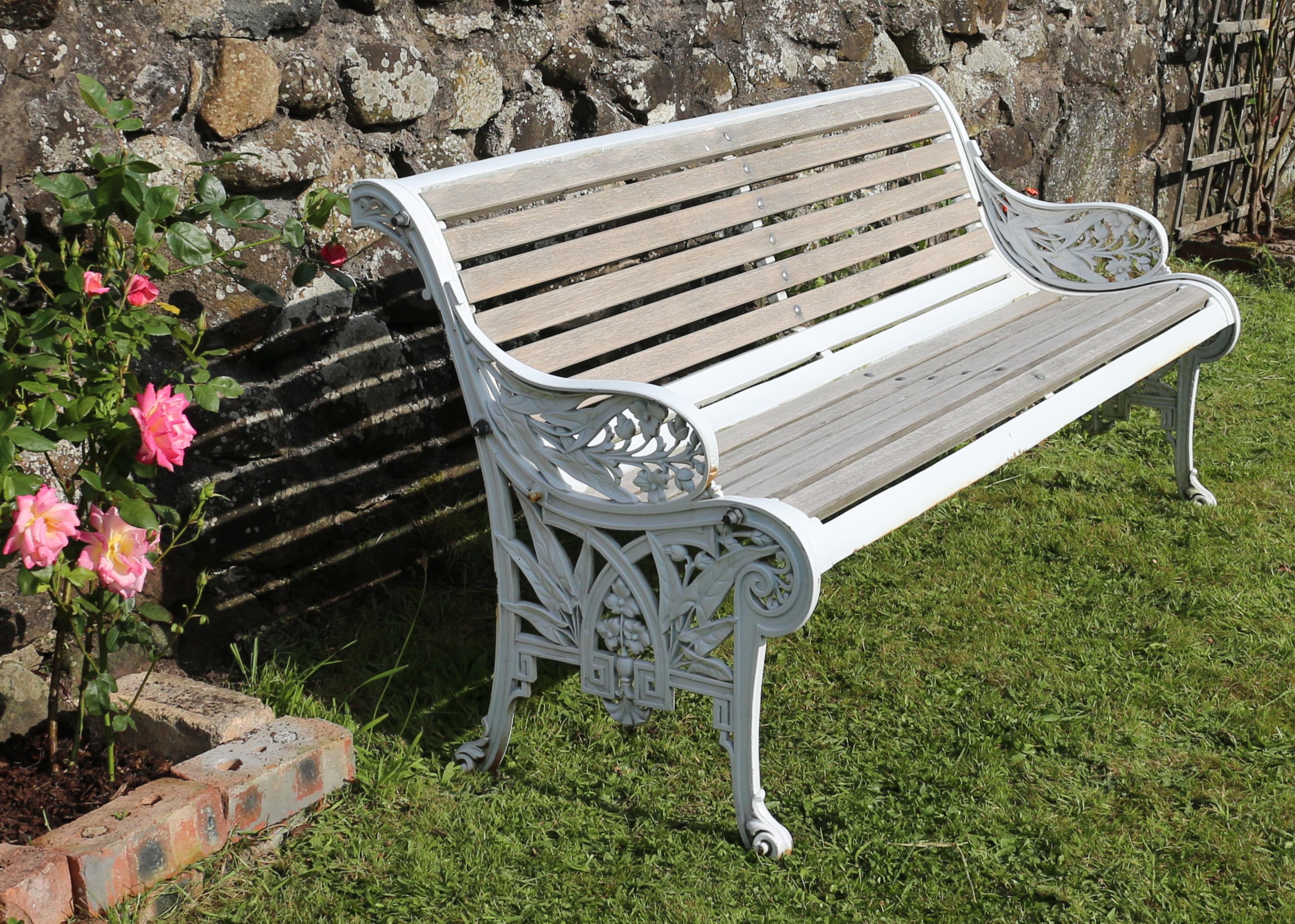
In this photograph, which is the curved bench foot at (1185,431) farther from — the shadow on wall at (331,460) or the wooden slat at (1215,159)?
the wooden slat at (1215,159)

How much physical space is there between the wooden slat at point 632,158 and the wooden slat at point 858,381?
574 millimetres

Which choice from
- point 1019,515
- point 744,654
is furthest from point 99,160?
point 1019,515

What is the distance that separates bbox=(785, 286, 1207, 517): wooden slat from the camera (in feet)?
7.24

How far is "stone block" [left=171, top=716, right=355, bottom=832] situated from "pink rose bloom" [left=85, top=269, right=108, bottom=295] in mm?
830

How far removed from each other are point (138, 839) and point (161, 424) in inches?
26.0

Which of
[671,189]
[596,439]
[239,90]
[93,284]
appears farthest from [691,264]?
[93,284]

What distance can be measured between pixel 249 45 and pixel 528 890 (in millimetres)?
1706

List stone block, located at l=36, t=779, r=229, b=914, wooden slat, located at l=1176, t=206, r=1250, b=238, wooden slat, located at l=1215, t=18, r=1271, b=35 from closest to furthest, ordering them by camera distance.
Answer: stone block, located at l=36, t=779, r=229, b=914, wooden slat, located at l=1215, t=18, r=1271, b=35, wooden slat, located at l=1176, t=206, r=1250, b=238

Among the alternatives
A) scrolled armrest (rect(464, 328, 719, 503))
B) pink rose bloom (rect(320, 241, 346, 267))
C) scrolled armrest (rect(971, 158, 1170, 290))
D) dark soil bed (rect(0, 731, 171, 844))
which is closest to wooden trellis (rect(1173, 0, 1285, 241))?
scrolled armrest (rect(971, 158, 1170, 290))

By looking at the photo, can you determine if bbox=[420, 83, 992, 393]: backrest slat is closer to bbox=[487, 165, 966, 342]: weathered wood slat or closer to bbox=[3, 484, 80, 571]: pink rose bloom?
bbox=[487, 165, 966, 342]: weathered wood slat

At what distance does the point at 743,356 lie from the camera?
286cm

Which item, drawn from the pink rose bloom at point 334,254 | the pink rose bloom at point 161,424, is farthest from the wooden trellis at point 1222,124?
the pink rose bloom at point 161,424

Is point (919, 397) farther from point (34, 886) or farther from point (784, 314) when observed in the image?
point (34, 886)

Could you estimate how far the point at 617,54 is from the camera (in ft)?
10.9
